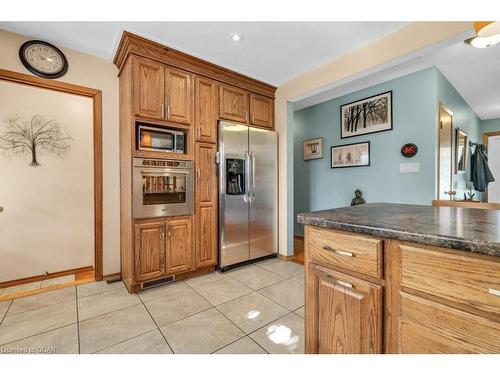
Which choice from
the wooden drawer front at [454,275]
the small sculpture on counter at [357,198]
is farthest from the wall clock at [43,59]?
the small sculpture on counter at [357,198]

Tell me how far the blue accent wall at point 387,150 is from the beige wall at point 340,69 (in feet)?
3.39

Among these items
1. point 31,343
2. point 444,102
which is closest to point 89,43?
point 31,343

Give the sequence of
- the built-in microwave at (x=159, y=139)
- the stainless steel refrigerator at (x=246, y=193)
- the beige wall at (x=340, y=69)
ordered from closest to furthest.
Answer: the beige wall at (x=340, y=69) → the built-in microwave at (x=159, y=139) → the stainless steel refrigerator at (x=246, y=193)

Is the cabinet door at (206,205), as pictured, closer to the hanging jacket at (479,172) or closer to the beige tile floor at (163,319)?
the beige tile floor at (163,319)

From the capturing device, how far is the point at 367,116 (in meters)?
3.33

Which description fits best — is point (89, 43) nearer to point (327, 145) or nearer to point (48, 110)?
point (48, 110)

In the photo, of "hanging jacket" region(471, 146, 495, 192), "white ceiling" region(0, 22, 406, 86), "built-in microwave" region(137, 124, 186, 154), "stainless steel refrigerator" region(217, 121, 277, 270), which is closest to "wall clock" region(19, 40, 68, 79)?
"white ceiling" region(0, 22, 406, 86)

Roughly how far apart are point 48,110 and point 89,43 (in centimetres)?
89

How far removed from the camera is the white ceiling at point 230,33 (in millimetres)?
→ 2023

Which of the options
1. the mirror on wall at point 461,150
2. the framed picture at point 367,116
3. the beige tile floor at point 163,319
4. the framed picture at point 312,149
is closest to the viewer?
the beige tile floor at point 163,319

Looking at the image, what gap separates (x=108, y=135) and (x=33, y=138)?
2.47ft

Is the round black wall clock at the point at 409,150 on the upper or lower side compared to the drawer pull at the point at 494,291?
upper

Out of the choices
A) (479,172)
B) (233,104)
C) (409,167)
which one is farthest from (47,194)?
(479,172)

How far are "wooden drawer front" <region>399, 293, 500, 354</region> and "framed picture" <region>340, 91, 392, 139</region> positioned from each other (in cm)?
294
